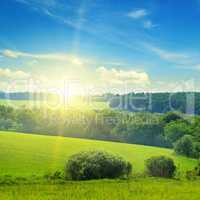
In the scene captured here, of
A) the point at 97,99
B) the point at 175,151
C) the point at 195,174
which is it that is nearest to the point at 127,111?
the point at 97,99

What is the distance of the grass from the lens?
12641 millimetres

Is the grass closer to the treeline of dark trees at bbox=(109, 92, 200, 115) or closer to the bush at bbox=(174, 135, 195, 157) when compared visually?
the bush at bbox=(174, 135, 195, 157)

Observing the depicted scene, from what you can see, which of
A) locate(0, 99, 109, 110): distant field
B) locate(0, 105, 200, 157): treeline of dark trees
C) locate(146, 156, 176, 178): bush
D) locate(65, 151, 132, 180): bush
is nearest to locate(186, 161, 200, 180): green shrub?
locate(146, 156, 176, 178): bush

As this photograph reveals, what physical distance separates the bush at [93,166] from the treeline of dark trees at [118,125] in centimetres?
2919

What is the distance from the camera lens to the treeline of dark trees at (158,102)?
53094 mm

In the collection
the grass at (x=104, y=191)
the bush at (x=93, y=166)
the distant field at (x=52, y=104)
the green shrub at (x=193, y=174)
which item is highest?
the distant field at (x=52, y=104)

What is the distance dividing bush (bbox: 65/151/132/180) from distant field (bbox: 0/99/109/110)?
30.8 metres

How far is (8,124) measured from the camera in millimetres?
54781

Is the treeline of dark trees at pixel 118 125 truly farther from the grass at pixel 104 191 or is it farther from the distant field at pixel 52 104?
the grass at pixel 104 191

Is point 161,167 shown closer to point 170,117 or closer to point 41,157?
point 41,157

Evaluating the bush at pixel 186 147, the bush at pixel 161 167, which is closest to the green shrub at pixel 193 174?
the bush at pixel 161 167

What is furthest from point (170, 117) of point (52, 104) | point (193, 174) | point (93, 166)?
point (93, 166)

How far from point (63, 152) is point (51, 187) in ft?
58.2

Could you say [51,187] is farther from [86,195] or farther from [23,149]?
[23,149]
